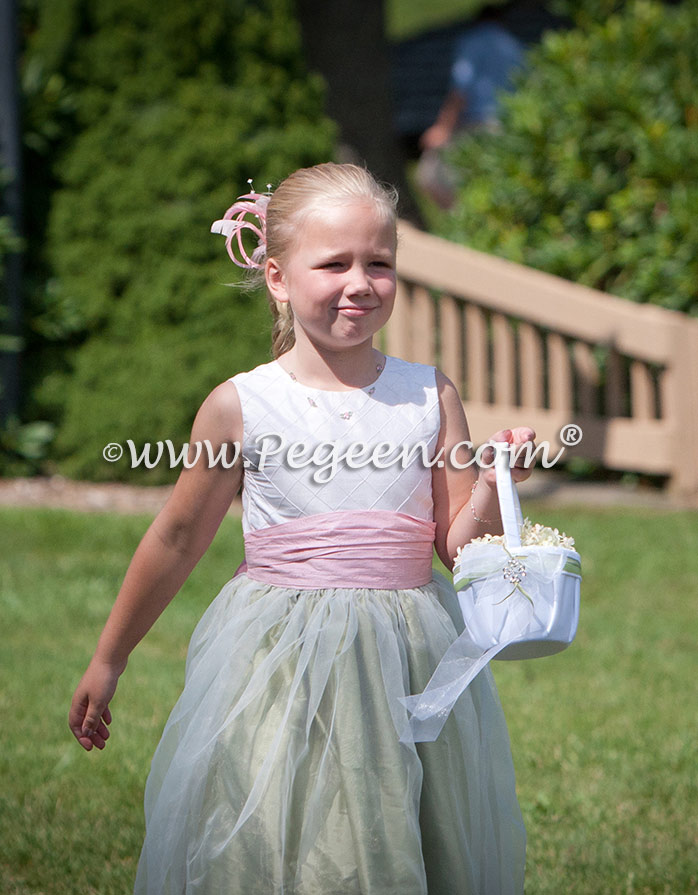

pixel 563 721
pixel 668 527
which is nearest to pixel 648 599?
pixel 668 527

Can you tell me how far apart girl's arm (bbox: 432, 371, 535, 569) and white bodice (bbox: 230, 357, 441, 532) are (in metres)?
0.05

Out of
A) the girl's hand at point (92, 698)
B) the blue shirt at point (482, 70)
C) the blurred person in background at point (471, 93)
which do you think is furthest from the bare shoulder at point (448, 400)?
the blue shirt at point (482, 70)

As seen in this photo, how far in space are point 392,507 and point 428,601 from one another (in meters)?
0.20

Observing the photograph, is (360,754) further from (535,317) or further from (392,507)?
(535,317)

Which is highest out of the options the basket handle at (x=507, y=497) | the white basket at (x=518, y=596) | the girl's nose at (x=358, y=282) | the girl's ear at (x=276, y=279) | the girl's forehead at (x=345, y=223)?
the girl's forehead at (x=345, y=223)

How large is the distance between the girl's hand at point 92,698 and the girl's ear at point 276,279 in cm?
85

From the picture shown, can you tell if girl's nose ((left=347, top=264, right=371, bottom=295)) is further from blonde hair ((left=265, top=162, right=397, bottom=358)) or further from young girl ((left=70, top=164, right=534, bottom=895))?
blonde hair ((left=265, top=162, right=397, bottom=358))

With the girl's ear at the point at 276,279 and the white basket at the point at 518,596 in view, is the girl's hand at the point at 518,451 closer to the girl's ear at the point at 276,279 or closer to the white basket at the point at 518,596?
the white basket at the point at 518,596

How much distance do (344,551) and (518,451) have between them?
397 millimetres

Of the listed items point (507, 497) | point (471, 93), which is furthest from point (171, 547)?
point (471, 93)

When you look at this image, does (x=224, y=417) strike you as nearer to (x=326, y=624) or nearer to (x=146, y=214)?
(x=326, y=624)

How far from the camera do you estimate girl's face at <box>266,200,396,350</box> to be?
91.9 inches

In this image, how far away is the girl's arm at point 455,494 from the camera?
240cm

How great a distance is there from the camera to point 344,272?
7.68 ft
